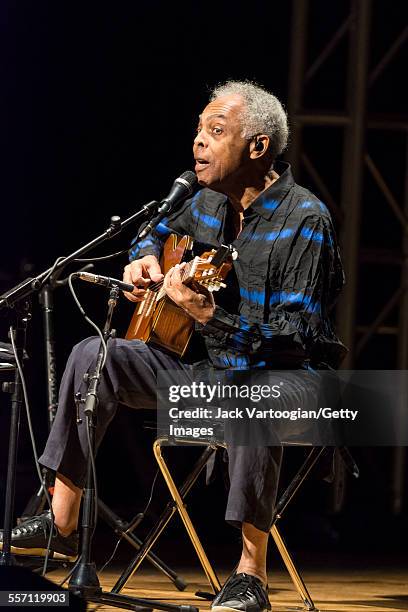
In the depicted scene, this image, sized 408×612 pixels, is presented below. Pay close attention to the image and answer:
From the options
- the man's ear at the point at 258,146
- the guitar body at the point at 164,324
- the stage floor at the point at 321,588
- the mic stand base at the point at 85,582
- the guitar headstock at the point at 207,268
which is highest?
the man's ear at the point at 258,146

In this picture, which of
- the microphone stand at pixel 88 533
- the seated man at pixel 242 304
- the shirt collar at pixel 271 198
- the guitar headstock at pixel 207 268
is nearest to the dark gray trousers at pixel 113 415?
the seated man at pixel 242 304

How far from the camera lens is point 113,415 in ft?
9.48

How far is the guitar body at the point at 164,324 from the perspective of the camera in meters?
2.96

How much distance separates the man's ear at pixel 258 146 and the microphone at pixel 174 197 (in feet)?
1.07

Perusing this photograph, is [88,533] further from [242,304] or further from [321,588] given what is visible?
[321,588]

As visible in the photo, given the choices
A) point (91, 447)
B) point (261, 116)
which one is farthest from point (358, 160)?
point (91, 447)

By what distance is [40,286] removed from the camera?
2643 mm

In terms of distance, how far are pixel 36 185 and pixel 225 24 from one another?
47.6 inches

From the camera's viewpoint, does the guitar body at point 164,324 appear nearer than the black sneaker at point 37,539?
No

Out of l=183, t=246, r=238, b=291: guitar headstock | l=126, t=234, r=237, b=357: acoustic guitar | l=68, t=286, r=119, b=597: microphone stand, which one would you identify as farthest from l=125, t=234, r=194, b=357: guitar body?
l=68, t=286, r=119, b=597: microphone stand

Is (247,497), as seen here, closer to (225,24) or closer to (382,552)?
(382,552)

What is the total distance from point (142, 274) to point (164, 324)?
0.16 m

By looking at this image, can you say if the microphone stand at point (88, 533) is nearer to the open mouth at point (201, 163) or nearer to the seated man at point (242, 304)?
the seated man at point (242, 304)

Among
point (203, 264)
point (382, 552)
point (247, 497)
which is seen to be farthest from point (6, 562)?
point (382, 552)
